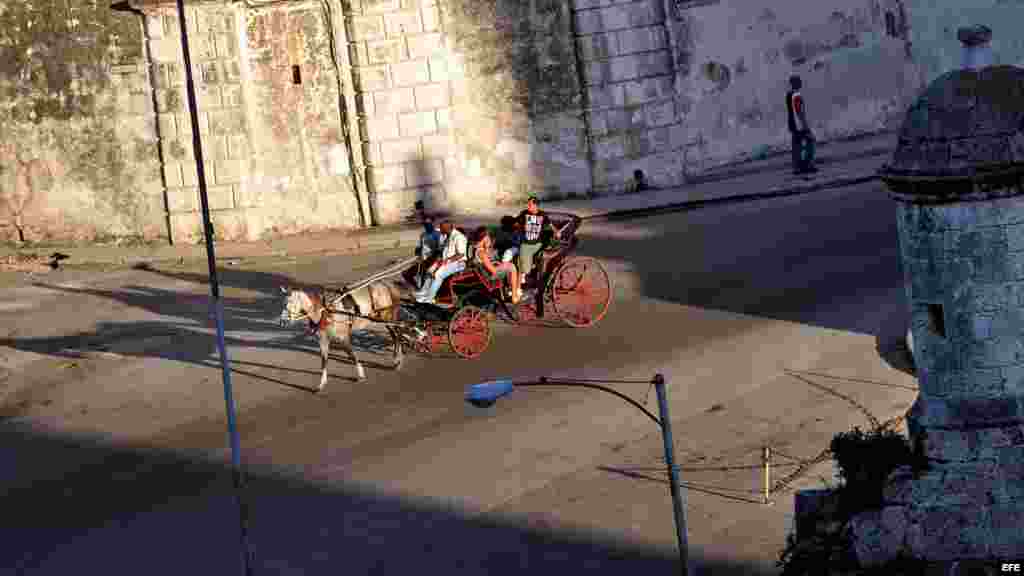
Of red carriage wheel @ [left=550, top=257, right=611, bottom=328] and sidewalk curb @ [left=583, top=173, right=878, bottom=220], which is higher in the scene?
sidewalk curb @ [left=583, top=173, right=878, bottom=220]

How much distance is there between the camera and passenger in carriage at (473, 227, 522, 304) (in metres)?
20.5

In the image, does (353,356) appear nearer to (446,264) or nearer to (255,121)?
(446,264)

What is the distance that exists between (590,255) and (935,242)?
40.3 feet

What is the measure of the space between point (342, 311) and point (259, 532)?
13.7 ft

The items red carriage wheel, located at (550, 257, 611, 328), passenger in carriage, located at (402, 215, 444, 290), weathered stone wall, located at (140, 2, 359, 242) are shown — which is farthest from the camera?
weathered stone wall, located at (140, 2, 359, 242)

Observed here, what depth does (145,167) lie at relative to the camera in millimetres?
27391

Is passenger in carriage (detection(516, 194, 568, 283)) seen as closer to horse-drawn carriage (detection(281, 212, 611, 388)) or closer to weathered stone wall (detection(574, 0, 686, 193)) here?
horse-drawn carriage (detection(281, 212, 611, 388))

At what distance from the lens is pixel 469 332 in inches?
813

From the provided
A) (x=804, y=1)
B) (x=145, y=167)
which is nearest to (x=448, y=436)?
(x=145, y=167)

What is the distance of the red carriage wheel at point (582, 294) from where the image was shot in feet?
Answer: 70.2

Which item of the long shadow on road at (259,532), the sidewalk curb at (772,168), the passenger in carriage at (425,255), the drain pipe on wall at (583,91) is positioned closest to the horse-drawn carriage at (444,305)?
the passenger in carriage at (425,255)

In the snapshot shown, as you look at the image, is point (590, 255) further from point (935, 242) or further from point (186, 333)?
point (935, 242)

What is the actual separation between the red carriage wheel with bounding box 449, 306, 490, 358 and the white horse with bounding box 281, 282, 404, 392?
2.26 ft

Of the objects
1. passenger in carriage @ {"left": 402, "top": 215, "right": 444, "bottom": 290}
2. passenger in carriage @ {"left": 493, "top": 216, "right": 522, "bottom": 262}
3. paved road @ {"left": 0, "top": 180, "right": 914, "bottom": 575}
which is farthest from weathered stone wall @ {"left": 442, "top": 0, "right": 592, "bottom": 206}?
passenger in carriage @ {"left": 402, "top": 215, "right": 444, "bottom": 290}
